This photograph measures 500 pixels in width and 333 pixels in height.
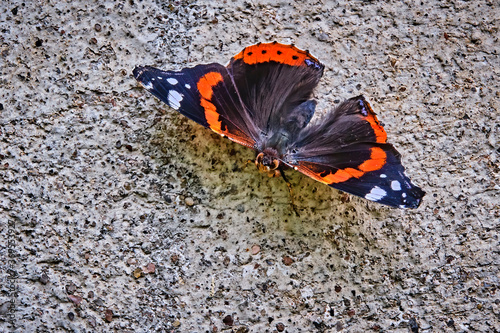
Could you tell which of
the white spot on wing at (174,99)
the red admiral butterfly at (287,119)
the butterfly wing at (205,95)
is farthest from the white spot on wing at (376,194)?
the white spot on wing at (174,99)

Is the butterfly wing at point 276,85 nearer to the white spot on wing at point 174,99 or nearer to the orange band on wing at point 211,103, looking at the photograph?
the orange band on wing at point 211,103

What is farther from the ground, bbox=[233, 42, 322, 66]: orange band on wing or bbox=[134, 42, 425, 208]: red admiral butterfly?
bbox=[233, 42, 322, 66]: orange band on wing

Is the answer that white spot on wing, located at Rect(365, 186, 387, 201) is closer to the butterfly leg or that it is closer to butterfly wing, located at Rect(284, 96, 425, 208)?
butterfly wing, located at Rect(284, 96, 425, 208)

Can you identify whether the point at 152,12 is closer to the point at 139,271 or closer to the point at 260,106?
the point at 260,106

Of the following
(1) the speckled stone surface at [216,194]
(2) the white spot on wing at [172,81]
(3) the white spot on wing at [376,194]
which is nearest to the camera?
(3) the white spot on wing at [376,194]

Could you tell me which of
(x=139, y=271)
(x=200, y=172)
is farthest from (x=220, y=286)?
(x=200, y=172)

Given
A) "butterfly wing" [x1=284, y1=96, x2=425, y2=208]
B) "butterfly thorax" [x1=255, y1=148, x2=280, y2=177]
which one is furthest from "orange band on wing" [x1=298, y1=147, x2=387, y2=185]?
"butterfly thorax" [x1=255, y1=148, x2=280, y2=177]
